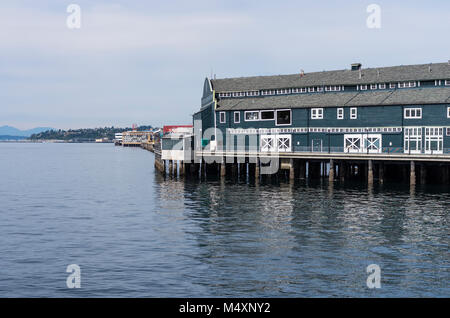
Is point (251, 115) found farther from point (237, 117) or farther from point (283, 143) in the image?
point (283, 143)

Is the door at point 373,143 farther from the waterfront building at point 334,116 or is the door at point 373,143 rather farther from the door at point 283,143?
the door at point 283,143

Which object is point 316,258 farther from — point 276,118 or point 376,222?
point 276,118

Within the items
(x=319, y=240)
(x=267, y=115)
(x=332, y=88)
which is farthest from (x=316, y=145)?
(x=319, y=240)

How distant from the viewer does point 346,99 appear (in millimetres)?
69125

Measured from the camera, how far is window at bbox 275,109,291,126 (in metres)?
72.2

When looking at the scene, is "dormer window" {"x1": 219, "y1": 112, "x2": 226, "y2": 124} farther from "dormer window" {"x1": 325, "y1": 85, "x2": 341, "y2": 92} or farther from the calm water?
the calm water

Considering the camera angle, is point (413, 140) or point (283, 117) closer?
point (413, 140)

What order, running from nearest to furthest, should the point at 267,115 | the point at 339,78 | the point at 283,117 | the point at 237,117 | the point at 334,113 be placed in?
the point at 334,113 → the point at 283,117 → the point at 339,78 → the point at 267,115 → the point at 237,117

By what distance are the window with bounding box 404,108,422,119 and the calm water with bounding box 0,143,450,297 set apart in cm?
956

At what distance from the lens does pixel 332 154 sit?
62281mm

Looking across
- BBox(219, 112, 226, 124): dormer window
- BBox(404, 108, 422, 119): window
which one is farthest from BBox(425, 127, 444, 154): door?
BBox(219, 112, 226, 124): dormer window

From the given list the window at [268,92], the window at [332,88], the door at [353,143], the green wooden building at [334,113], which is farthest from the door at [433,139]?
A: the window at [268,92]

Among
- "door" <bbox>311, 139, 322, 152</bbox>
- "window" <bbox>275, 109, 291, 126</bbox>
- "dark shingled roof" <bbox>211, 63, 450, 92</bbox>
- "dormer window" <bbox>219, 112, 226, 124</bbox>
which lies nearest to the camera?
"dark shingled roof" <bbox>211, 63, 450, 92</bbox>

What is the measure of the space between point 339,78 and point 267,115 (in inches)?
428
